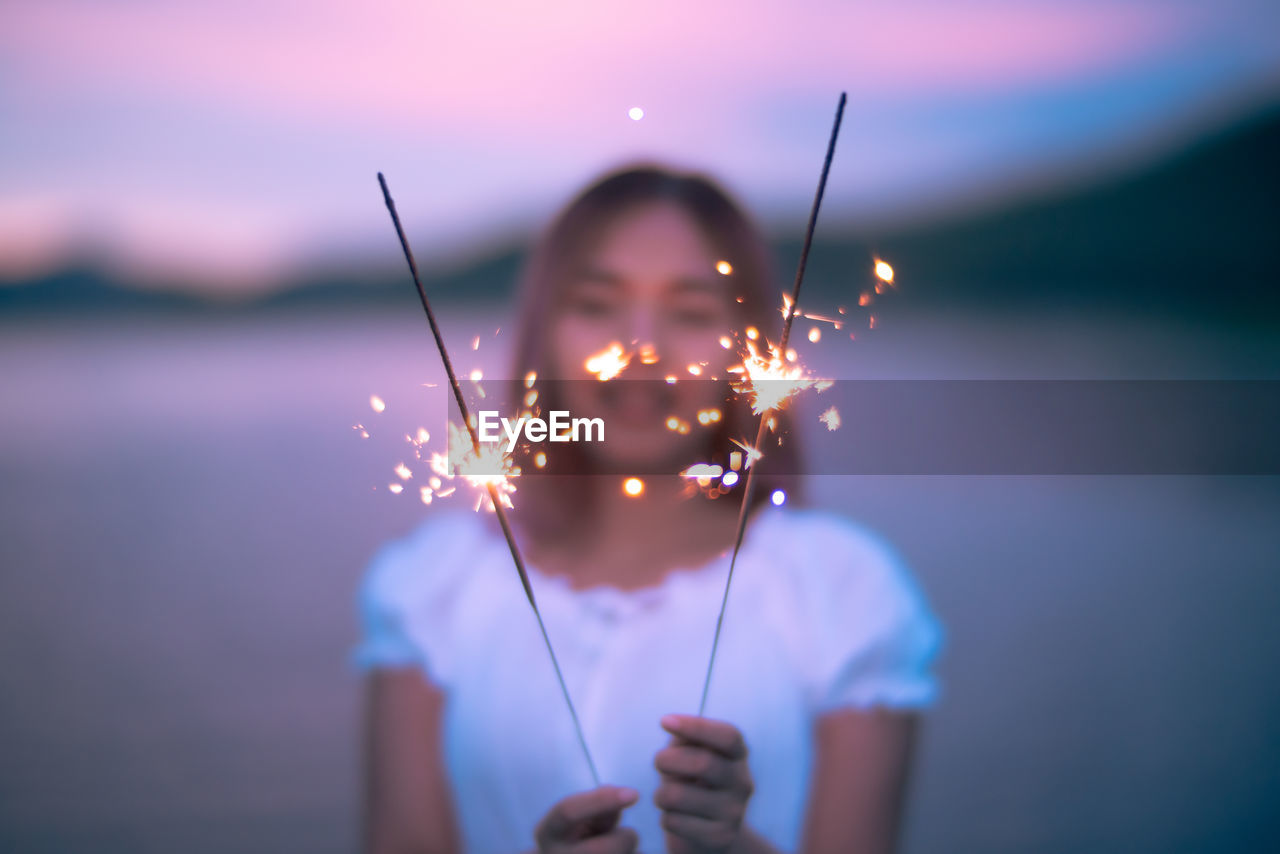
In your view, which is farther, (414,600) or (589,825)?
(414,600)

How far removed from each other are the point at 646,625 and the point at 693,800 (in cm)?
22

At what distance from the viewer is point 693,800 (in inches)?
22.9

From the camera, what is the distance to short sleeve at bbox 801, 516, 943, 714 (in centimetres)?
73

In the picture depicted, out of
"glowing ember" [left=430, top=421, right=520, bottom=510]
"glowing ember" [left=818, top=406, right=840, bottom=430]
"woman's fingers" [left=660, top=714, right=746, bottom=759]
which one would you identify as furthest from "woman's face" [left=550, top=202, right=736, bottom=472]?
"glowing ember" [left=818, top=406, right=840, bottom=430]

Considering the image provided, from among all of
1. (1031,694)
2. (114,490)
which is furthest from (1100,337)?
(114,490)

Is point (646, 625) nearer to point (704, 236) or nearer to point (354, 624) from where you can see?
point (704, 236)

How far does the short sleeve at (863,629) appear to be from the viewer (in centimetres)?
73

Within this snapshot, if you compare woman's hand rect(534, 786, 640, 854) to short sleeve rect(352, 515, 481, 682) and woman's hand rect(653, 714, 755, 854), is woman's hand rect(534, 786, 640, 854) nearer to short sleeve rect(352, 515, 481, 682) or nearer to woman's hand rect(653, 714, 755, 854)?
woman's hand rect(653, 714, 755, 854)

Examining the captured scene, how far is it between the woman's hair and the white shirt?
0.13 m

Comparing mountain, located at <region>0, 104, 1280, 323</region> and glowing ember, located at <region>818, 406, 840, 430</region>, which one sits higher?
mountain, located at <region>0, 104, 1280, 323</region>

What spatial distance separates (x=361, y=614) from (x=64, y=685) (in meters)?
1.71

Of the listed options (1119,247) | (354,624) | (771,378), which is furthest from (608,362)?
(1119,247)

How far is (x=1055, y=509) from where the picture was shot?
2.51 metres

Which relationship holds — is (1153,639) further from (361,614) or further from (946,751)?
(361,614)
